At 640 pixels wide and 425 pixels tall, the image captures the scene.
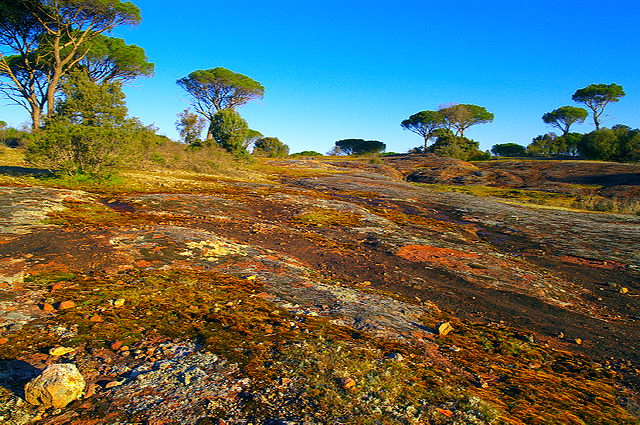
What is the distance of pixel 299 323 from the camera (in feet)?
13.3

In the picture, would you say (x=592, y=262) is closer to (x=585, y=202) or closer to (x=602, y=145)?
(x=585, y=202)

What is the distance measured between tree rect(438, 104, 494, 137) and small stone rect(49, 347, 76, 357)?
103 m

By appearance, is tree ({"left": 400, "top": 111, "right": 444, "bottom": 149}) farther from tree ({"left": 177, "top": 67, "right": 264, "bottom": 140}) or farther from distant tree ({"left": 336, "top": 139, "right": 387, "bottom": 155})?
tree ({"left": 177, "top": 67, "right": 264, "bottom": 140})

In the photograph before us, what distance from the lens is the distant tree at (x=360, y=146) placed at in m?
116

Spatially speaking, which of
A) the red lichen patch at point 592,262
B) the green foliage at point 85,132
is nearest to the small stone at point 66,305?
the red lichen patch at point 592,262

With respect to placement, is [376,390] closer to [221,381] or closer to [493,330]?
[221,381]

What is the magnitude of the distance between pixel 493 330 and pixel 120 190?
14882 millimetres

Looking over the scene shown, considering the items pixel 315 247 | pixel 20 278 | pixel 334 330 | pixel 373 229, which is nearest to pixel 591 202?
pixel 373 229

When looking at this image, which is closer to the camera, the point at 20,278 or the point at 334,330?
the point at 334,330

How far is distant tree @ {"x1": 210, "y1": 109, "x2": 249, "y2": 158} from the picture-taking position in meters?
41.8

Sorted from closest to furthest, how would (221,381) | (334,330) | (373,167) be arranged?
(221,381) < (334,330) < (373,167)

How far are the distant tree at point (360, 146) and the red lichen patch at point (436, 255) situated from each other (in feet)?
356

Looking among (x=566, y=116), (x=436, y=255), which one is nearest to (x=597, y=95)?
(x=566, y=116)

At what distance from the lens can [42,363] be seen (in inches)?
108
